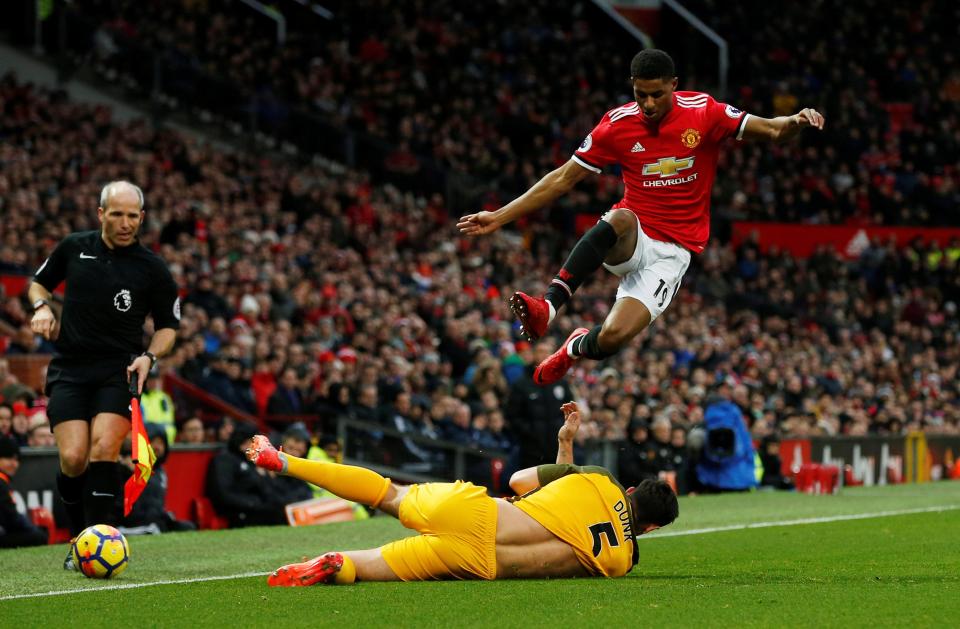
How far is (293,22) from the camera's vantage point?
32.4m

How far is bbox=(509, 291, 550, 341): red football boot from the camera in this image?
26.4 ft

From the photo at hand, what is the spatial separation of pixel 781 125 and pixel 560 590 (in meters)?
3.07

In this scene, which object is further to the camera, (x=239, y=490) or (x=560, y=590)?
(x=239, y=490)

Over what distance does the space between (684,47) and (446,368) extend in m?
19.6

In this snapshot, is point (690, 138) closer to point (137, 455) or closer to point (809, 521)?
point (137, 455)

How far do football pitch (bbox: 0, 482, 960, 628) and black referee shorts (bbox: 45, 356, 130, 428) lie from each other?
961 millimetres

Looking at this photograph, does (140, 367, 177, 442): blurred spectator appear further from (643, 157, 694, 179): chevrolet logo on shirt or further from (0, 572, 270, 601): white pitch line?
(643, 157, 694, 179): chevrolet logo on shirt

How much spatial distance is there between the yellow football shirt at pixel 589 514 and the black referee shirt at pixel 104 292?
2756 mm

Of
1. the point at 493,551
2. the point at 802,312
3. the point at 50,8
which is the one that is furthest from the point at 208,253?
the point at 802,312

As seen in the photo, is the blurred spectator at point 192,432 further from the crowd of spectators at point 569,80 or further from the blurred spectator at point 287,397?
the crowd of spectators at point 569,80

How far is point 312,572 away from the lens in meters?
7.37

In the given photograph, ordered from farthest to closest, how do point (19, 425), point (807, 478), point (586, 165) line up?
point (807, 478) → point (19, 425) → point (586, 165)

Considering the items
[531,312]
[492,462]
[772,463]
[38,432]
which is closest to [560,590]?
[531,312]

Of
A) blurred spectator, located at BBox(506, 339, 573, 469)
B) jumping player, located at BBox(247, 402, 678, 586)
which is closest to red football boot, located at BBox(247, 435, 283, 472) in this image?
jumping player, located at BBox(247, 402, 678, 586)
